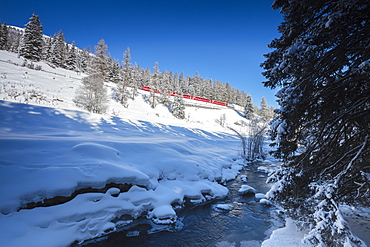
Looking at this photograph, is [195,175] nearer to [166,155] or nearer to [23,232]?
[166,155]

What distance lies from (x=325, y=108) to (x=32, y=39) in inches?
1899

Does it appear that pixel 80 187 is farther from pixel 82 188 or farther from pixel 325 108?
pixel 325 108

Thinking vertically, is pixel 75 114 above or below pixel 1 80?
below

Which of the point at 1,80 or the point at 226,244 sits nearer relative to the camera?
the point at 226,244

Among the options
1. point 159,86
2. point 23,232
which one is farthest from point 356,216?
point 159,86

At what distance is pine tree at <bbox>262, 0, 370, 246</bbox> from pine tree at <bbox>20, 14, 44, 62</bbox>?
46239 mm

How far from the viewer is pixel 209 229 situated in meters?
5.34

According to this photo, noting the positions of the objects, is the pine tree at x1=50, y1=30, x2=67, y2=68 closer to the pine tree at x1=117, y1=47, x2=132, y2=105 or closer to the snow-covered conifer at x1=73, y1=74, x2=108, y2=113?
the pine tree at x1=117, y1=47, x2=132, y2=105

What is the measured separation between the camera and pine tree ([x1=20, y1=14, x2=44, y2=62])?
109 ft

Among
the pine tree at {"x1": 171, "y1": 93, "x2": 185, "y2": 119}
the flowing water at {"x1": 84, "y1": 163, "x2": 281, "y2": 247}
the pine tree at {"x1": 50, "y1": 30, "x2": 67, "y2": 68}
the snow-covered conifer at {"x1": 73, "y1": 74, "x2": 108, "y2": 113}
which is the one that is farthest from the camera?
the pine tree at {"x1": 50, "y1": 30, "x2": 67, "y2": 68}

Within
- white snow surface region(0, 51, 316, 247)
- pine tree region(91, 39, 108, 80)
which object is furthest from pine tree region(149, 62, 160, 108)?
white snow surface region(0, 51, 316, 247)

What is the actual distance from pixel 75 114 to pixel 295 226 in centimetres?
1477

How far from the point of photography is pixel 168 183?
714cm

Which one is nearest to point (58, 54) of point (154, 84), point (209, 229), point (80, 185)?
point (154, 84)
